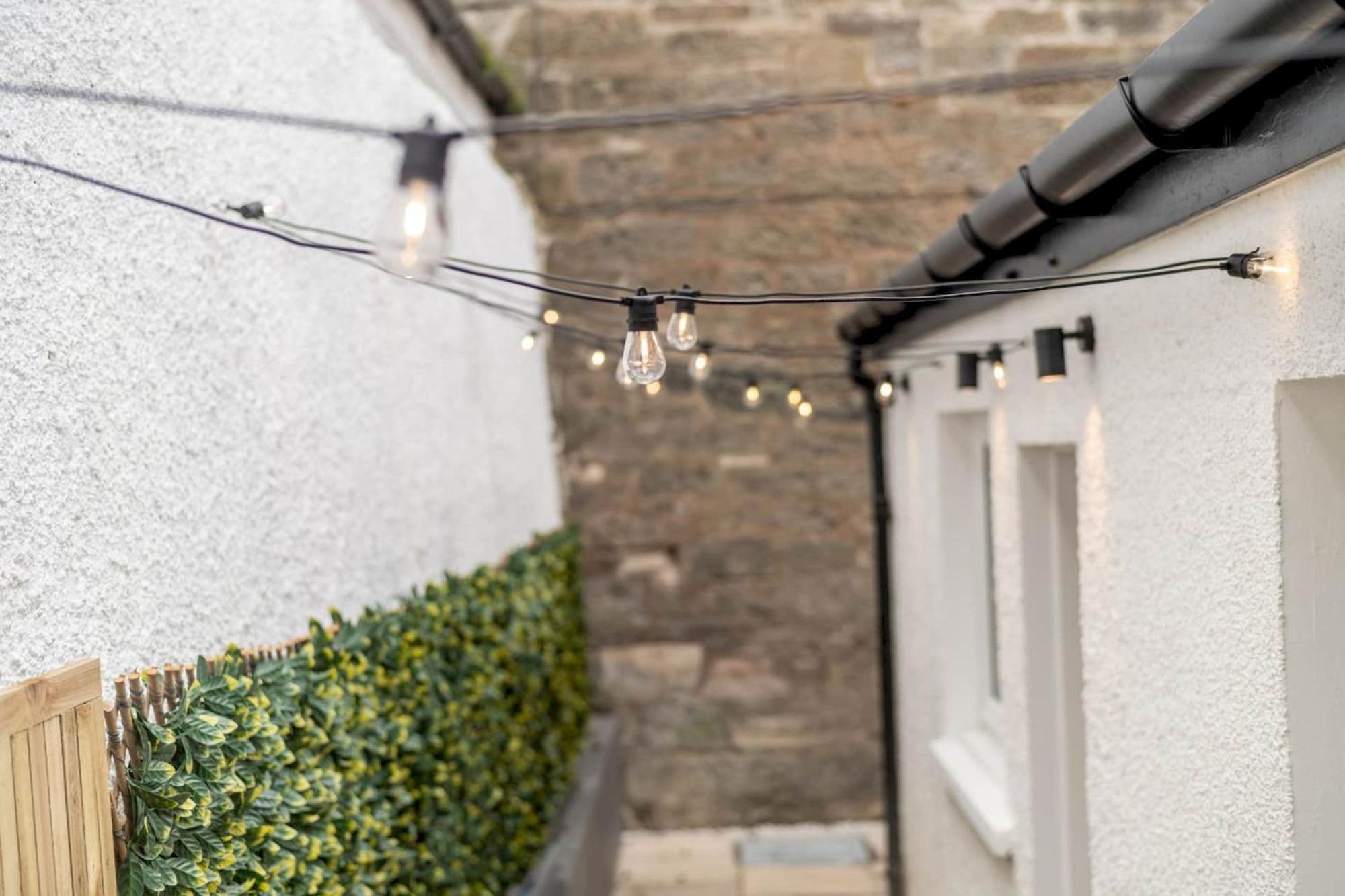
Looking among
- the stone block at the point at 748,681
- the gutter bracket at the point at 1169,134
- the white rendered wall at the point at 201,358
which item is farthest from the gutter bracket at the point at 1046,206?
the stone block at the point at 748,681

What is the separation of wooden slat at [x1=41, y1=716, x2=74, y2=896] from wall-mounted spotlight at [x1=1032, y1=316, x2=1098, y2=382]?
1956 millimetres

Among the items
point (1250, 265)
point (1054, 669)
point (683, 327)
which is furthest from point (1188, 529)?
point (1054, 669)

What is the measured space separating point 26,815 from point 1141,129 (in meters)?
1.91

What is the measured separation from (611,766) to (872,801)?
4.88ft

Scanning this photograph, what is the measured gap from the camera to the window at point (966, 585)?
466cm

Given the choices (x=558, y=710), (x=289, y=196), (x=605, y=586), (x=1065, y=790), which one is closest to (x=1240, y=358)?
(x=1065, y=790)

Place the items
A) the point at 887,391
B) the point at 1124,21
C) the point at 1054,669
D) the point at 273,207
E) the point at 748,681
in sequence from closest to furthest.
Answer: the point at 273,207 < the point at 1054,669 < the point at 887,391 < the point at 1124,21 < the point at 748,681

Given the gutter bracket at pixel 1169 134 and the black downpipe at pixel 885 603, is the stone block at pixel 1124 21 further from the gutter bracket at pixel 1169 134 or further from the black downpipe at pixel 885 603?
the gutter bracket at pixel 1169 134

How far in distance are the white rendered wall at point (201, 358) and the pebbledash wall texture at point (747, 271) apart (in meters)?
2.23

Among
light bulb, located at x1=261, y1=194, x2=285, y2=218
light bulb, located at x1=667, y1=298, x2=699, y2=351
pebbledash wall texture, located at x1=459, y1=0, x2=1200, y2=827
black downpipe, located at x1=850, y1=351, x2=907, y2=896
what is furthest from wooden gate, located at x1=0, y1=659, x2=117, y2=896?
pebbledash wall texture, located at x1=459, y1=0, x2=1200, y2=827

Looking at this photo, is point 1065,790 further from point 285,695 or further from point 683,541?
point 683,541

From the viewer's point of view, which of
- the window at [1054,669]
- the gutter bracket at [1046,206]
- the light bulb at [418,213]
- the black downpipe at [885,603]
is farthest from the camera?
the black downpipe at [885,603]

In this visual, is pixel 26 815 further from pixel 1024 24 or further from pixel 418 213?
pixel 1024 24

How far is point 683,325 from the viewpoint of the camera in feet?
7.29
